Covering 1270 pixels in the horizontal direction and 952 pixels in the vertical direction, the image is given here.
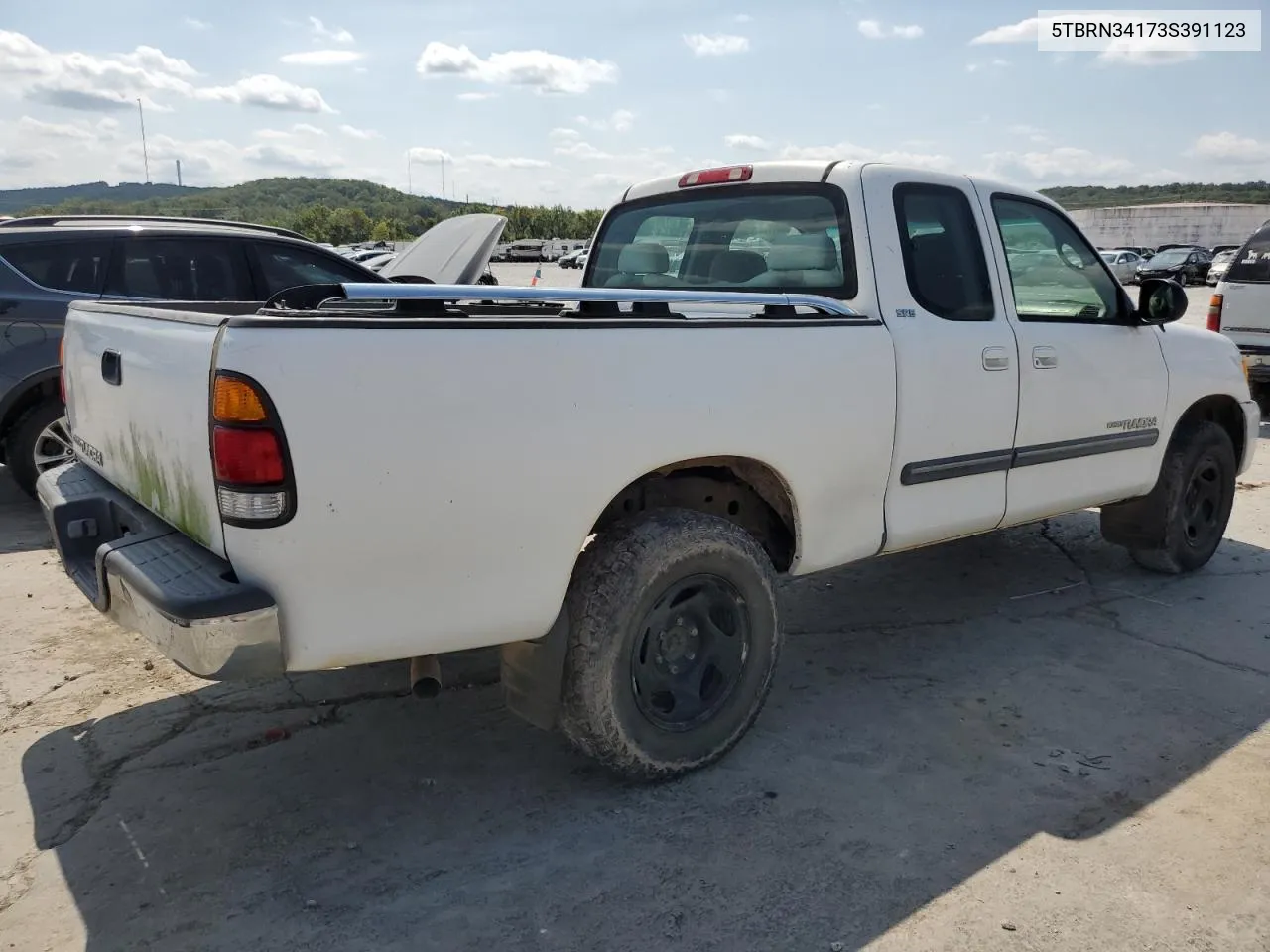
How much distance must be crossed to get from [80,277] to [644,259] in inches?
152

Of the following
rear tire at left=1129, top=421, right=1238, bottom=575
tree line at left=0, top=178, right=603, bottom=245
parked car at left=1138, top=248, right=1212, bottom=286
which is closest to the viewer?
rear tire at left=1129, top=421, right=1238, bottom=575

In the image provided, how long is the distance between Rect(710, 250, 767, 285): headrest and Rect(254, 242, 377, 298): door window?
3.34m

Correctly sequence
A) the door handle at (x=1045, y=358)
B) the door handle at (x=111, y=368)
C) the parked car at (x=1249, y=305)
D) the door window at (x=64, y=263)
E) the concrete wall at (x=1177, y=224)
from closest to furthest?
the door handle at (x=111, y=368)
the door handle at (x=1045, y=358)
the door window at (x=64, y=263)
the parked car at (x=1249, y=305)
the concrete wall at (x=1177, y=224)

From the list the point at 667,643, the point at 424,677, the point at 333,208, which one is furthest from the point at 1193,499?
the point at 333,208

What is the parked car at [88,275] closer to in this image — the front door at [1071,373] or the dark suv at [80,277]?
the dark suv at [80,277]

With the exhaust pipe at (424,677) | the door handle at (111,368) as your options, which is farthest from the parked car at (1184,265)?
the door handle at (111,368)

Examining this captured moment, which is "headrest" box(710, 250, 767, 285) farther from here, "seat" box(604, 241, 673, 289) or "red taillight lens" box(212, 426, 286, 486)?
"red taillight lens" box(212, 426, 286, 486)

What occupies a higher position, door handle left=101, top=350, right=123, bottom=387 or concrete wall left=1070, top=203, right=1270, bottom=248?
concrete wall left=1070, top=203, right=1270, bottom=248

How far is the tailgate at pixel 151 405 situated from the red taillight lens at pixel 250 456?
0.32 ft

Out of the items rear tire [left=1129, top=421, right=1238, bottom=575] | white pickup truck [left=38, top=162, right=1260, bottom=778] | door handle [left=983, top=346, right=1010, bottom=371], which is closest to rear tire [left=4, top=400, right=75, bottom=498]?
white pickup truck [left=38, top=162, right=1260, bottom=778]

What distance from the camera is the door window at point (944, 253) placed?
153 inches

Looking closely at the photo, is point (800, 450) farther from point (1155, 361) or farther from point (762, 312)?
point (1155, 361)

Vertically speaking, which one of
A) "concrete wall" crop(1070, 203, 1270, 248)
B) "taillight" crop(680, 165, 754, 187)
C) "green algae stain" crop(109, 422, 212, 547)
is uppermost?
→ "concrete wall" crop(1070, 203, 1270, 248)

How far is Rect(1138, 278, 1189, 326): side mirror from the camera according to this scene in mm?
4609
